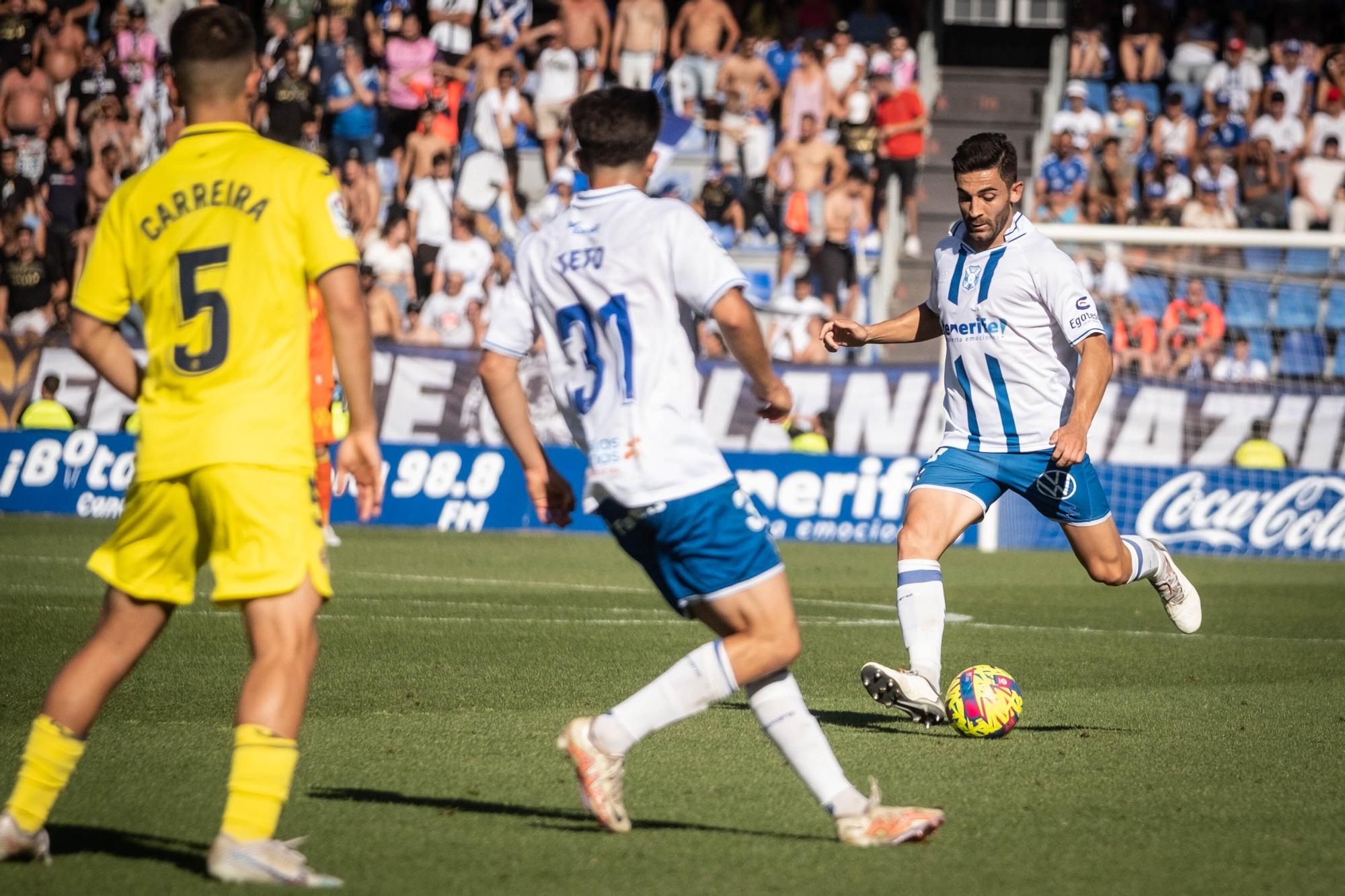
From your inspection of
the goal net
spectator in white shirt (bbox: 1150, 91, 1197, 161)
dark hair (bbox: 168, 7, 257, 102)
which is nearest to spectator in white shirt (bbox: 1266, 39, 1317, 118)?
spectator in white shirt (bbox: 1150, 91, 1197, 161)

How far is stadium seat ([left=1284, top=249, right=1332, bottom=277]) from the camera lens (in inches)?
727

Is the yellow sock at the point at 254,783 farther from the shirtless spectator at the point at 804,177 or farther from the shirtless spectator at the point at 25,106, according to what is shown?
the shirtless spectator at the point at 25,106

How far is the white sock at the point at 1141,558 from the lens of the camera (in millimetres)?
7645

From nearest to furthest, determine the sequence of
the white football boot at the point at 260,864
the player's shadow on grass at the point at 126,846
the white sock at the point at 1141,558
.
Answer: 1. the white football boot at the point at 260,864
2. the player's shadow on grass at the point at 126,846
3. the white sock at the point at 1141,558

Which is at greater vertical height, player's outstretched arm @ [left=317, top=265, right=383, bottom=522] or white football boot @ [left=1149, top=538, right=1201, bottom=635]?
player's outstretched arm @ [left=317, top=265, right=383, bottom=522]

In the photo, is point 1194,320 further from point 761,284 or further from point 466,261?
point 466,261

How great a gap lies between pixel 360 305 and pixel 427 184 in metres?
17.2

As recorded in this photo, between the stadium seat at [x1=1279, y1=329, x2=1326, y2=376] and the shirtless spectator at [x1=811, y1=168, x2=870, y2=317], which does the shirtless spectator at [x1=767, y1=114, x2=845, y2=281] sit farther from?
the stadium seat at [x1=1279, y1=329, x2=1326, y2=376]

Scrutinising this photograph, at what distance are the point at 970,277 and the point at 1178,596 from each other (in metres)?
1.83

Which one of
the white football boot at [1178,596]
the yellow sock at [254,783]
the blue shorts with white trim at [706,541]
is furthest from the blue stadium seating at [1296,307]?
the yellow sock at [254,783]

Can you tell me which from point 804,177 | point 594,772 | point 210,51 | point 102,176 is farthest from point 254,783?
point 102,176

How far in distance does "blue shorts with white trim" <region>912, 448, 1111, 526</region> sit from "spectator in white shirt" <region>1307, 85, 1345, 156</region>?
16.3 metres

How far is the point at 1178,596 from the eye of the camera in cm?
798

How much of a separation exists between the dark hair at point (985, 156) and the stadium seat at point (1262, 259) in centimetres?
1205
